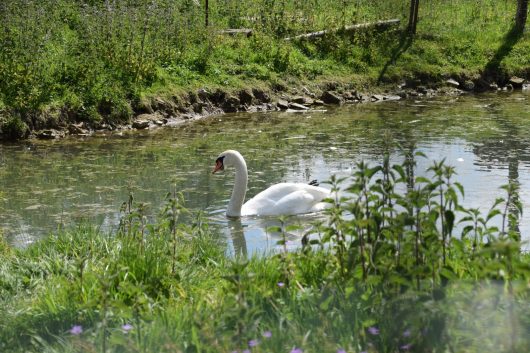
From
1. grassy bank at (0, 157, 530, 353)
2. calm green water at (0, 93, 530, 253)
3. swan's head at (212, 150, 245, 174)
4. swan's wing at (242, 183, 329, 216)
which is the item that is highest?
grassy bank at (0, 157, 530, 353)

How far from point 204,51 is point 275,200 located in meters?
9.08

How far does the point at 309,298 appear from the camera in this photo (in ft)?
15.8

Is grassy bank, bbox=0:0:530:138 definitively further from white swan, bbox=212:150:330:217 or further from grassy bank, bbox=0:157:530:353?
grassy bank, bbox=0:157:530:353

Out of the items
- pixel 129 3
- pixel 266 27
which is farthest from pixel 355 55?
pixel 129 3

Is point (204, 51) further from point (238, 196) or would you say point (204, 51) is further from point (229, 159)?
point (238, 196)

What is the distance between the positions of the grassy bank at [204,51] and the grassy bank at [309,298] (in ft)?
32.2

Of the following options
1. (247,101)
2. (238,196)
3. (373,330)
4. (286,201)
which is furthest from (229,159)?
(247,101)

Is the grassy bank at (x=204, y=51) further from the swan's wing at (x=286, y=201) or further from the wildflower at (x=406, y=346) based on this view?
the wildflower at (x=406, y=346)

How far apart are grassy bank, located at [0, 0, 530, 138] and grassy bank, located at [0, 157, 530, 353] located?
9820mm

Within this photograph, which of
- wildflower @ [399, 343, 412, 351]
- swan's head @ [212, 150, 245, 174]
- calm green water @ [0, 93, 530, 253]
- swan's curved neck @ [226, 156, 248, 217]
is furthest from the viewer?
swan's head @ [212, 150, 245, 174]

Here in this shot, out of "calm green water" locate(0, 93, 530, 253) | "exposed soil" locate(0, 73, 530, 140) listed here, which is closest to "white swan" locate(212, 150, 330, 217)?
"calm green water" locate(0, 93, 530, 253)

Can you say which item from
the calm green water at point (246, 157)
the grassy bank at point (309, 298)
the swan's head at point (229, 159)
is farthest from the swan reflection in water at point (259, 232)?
the grassy bank at point (309, 298)

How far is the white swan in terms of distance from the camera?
10352 mm

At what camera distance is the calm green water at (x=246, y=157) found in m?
10.5
